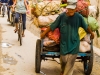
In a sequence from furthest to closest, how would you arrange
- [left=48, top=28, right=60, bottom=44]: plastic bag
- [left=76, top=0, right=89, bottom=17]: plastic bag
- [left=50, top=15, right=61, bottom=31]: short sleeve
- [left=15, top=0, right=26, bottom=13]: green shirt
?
[left=15, top=0, right=26, bottom=13]: green shirt
[left=76, top=0, right=89, bottom=17]: plastic bag
[left=48, top=28, right=60, bottom=44]: plastic bag
[left=50, top=15, right=61, bottom=31]: short sleeve

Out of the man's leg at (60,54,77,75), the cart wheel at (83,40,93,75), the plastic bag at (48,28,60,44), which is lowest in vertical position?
the cart wheel at (83,40,93,75)

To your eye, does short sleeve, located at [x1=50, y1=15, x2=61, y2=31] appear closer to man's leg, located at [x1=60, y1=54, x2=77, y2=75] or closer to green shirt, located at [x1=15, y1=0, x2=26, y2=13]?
man's leg, located at [x1=60, y1=54, x2=77, y2=75]

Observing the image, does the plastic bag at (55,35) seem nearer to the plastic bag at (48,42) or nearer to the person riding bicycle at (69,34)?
the plastic bag at (48,42)

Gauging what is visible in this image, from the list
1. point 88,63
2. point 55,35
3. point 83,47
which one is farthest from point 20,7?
point 83,47

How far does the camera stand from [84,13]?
697 centimetres

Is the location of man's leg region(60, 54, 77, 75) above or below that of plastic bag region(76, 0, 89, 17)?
below

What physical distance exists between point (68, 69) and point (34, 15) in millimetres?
2031

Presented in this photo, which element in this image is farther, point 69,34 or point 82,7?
point 82,7

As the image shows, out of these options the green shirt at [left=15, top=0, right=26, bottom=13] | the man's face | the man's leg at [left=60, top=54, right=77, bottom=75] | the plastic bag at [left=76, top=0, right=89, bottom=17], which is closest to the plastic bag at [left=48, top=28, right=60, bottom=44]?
the man's leg at [left=60, top=54, right=77, bottom=75]

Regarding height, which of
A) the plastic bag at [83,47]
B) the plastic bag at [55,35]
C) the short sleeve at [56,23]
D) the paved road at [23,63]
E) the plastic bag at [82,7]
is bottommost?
the paved road at [23,63]

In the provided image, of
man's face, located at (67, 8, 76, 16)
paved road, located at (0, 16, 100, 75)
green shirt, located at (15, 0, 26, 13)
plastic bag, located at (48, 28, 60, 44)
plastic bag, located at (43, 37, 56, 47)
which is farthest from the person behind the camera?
green shirt, located at (15, 0, 26, 13)

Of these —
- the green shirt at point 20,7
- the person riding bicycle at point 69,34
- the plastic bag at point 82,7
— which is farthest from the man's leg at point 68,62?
the green shirt at point 20,7

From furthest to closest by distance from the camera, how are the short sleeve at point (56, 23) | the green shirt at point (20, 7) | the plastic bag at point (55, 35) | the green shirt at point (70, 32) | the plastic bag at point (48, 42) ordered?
the green shirt at point (20, 7) < the plastic bag at point (48, 42) < the plastic bag at point (55, 35) < the short sleeve at point (56, 23) < the green shirt at point (70, 32)

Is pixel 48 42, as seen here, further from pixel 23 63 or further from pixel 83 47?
pixel 23 63
